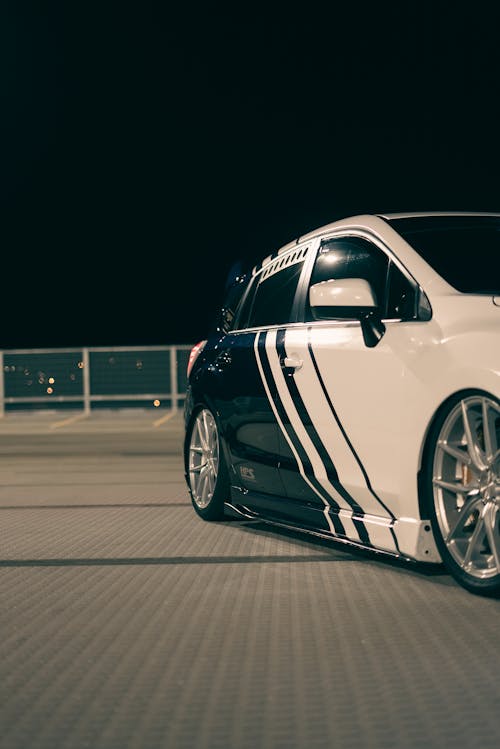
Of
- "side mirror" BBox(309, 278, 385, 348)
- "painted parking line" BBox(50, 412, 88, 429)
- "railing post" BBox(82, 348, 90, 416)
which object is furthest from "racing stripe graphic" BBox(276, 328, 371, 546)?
"railing post" BBox(82, 348, 90, 416)

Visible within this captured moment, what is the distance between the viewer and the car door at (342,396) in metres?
5.68

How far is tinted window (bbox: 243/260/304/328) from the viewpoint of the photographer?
22.4 feet

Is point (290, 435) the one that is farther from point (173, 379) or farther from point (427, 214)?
point (173, 379)

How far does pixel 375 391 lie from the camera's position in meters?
5.67

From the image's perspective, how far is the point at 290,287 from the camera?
6.88 m

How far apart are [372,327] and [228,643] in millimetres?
1876

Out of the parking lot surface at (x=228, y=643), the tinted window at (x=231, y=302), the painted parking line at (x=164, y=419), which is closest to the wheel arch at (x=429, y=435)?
the parking lot surface at (x=228, y=643)

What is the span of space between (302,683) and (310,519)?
2.47m

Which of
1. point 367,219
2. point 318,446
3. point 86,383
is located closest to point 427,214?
point 367,219

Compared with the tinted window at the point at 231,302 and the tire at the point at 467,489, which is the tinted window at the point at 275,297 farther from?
the tire at the point at 467,489

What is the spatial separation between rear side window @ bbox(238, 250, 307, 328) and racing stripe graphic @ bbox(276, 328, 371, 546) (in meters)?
0.25

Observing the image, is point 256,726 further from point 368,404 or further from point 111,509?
point 111,509

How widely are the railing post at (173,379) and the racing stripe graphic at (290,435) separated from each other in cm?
2056

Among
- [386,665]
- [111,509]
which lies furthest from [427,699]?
[111,509]
